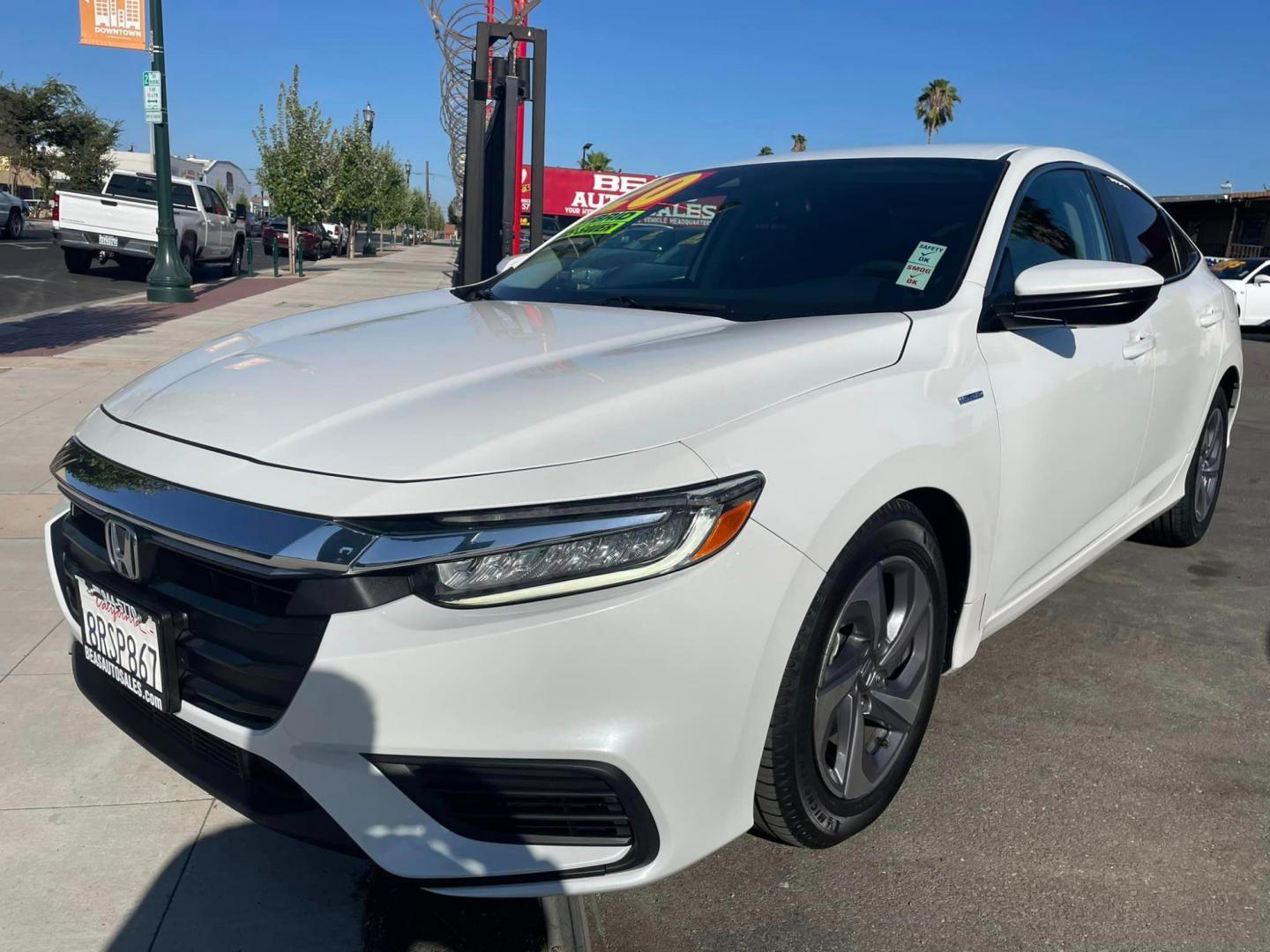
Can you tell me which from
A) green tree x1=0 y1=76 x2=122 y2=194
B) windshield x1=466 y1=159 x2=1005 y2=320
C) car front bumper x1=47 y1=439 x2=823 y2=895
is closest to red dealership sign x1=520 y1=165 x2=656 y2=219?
windshield x1=466 y1=159 x2=1005 y2=320

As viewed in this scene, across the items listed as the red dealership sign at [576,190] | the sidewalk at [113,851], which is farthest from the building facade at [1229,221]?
the sidewalk at [113,851]

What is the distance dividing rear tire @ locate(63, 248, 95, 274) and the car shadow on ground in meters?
19.1

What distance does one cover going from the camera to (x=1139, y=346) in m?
3.23

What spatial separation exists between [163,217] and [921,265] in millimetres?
14364

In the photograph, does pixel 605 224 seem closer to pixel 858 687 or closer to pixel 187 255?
pixel 858 687

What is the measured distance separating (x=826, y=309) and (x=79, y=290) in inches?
654

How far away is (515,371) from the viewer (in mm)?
2154

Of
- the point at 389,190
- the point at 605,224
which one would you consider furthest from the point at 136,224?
the point at 389,190

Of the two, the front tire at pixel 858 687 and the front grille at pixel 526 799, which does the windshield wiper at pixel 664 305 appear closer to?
the front tire at pixel 858 687

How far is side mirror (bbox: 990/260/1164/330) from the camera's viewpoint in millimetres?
2518

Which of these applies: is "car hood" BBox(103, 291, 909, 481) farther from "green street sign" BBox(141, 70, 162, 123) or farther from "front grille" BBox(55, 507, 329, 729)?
"green street sign" BBox(141, 70, 162, 123)

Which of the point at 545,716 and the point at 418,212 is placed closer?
the point at 545,716

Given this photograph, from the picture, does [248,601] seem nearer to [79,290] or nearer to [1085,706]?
[1085,706]

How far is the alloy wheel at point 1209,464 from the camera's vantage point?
4344 mm
